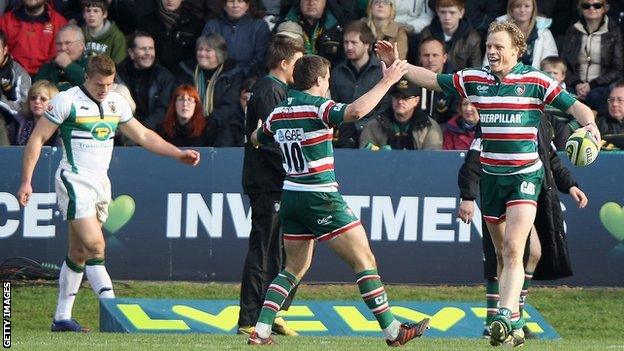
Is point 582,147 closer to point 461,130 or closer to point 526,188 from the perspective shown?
point 526,188

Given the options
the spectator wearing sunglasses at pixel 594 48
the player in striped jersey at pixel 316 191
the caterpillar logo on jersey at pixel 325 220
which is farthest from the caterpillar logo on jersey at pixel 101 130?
the spectator wearing sunglasses at pixel 594 48

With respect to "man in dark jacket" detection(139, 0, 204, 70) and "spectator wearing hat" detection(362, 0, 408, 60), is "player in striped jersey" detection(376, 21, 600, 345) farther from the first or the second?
"man in dark jacket" detection(139, 0, 204, 70)

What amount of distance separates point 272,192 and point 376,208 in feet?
9.87

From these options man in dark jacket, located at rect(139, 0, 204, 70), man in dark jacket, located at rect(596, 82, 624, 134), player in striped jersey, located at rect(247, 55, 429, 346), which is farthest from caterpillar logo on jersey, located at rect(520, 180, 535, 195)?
man in dark jacket, located at rect(139, 0, 204, 70)

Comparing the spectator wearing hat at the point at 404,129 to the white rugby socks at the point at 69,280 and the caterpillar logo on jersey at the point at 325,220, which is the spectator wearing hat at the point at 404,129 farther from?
the caterpillar logo on jersey at the point at 325,220

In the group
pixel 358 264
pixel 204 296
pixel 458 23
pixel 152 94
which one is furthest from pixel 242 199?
pixel 358 264

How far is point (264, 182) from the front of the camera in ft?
43.8

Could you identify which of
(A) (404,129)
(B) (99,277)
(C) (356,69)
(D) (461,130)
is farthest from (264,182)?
(C) (356,69)

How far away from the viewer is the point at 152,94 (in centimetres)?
1784

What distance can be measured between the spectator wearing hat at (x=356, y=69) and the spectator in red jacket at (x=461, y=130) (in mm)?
747

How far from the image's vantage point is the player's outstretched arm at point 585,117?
442 inches

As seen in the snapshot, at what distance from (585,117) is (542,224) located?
2245 millimetres

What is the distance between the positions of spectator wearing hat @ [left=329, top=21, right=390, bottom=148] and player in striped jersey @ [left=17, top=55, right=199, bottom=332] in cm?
405

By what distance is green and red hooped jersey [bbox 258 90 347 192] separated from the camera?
11344 mm
